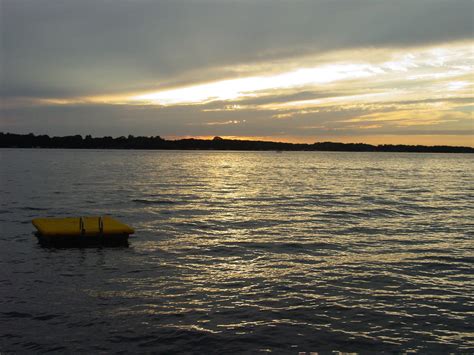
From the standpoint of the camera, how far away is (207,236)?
26438 mm

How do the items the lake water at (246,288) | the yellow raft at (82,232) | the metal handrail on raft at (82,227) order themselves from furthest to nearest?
the metal handrail on raft at (82,227) → the yellow raft at (82,232) → the lake water at (246,288)

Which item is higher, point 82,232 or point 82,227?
point 82,227

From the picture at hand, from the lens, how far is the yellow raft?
22.5 m

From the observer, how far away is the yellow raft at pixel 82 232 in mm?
22500

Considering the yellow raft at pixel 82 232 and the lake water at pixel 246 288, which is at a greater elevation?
the yellow raft at pixel 82 232

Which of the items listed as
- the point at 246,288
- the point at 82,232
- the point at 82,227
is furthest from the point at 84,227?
the point at 246,288

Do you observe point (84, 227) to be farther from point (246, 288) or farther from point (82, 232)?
point (246, 288)

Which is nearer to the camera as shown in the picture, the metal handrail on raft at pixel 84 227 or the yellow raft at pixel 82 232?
the yellow raft at pixel 82 232

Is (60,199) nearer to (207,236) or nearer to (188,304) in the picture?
(207,236)

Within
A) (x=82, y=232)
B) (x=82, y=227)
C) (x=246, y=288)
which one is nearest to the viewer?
(x=246, y=288)

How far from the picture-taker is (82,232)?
74.8 feet

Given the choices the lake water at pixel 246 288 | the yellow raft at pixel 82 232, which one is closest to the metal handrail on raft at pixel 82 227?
the yellow raft at pixel 82 232

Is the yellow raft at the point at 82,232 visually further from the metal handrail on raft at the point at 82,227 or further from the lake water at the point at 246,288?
the lake water at the point at 246,288

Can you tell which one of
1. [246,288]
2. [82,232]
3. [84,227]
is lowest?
[246,288]
